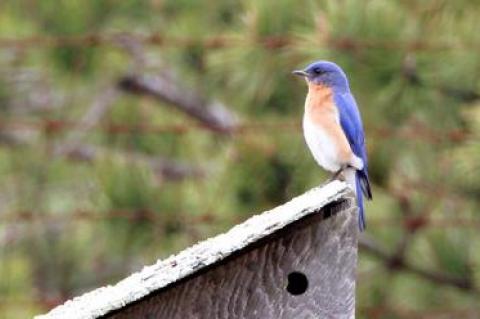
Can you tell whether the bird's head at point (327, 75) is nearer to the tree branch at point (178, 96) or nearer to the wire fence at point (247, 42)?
the wire fence at point (247, 42)

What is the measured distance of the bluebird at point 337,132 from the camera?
16.0 ft

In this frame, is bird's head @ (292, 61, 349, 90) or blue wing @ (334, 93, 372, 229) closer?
blue wing @ (334, 93, 372, 229)

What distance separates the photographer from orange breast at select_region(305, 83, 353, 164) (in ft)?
16.0

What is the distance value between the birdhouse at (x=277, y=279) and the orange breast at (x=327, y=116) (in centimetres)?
128

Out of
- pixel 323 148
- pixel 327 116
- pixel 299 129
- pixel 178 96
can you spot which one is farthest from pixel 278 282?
pixel 178 96

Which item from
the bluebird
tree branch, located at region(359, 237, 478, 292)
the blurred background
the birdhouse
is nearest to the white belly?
the bluebird

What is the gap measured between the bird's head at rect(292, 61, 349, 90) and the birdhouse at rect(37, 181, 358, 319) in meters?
1.62

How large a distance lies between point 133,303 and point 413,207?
12.9ft

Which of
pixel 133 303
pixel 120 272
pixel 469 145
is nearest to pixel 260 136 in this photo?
pixel 469 145

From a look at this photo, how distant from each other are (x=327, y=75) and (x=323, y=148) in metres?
0.40

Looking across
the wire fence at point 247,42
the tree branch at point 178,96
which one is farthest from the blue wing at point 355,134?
the tree branch at point 178,96

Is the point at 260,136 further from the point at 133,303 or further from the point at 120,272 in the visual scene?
the point at 133,303

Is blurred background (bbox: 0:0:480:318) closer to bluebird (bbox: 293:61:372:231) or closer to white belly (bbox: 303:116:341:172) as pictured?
bluebird (bbox: 293:61:372:231)

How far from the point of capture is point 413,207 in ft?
23.9
